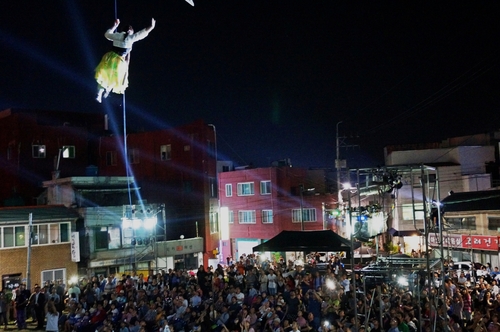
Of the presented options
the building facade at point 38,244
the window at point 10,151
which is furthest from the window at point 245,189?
the window at point 10,151

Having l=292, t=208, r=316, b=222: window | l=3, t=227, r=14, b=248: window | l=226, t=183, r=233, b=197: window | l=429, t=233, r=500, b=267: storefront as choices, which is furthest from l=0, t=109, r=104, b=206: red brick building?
l=429, t=233, r=500, b=267: storefront

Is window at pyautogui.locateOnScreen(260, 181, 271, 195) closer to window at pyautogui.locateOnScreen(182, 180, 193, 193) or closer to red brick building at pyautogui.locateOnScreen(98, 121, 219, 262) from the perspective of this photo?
red brick building at pyautogui.locateOnScreen(98, 121, 219, 262)

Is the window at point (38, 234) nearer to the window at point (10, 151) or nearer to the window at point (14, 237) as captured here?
the window at point (14, 237)

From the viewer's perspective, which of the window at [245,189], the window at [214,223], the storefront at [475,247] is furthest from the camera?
the window at [245,189]

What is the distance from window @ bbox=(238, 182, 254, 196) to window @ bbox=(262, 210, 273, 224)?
1.99 m

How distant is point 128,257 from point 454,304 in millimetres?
18463

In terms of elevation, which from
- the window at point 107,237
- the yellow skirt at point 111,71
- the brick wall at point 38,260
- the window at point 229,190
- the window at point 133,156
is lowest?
the brick wall at point 38,260

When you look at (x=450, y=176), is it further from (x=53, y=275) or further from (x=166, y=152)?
(x=53, y=275)

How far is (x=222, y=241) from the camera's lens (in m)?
38.6

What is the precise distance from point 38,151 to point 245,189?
51.3ft

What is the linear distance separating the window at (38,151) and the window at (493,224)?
29.2 m

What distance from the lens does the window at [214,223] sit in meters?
34.4

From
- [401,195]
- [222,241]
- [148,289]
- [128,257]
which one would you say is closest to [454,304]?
[148,289]

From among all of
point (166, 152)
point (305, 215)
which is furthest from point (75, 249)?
point (305, 215)
